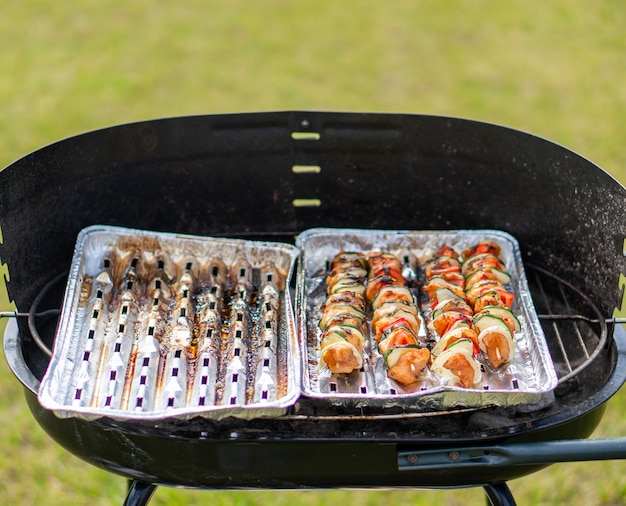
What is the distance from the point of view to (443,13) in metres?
9.37

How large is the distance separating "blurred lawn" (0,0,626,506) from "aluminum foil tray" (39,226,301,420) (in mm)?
4163

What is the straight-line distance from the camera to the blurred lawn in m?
7.40

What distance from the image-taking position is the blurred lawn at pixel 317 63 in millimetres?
7402

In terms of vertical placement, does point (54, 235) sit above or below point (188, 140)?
below

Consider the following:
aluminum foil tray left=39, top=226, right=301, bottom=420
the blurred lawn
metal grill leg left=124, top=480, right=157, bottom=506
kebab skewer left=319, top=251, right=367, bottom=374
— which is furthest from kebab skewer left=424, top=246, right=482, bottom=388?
the blurred lawn

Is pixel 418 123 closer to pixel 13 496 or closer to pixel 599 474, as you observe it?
pixel 599 474

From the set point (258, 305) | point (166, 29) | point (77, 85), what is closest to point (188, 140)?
point (258, 305)

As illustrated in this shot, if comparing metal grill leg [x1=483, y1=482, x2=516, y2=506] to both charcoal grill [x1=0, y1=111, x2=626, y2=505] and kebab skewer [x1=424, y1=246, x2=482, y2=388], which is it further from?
kebab skewer [x1=424, y1=246, x2=482, y2=388]

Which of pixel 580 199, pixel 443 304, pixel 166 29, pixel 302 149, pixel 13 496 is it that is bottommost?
pixel 13 496

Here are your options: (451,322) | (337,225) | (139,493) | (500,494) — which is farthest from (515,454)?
(337,225)

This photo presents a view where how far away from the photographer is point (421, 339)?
2807 mm

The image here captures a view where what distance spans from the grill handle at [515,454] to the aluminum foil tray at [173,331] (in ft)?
1.33

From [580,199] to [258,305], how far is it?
4.02 ft

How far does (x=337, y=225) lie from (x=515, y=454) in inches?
57.4
